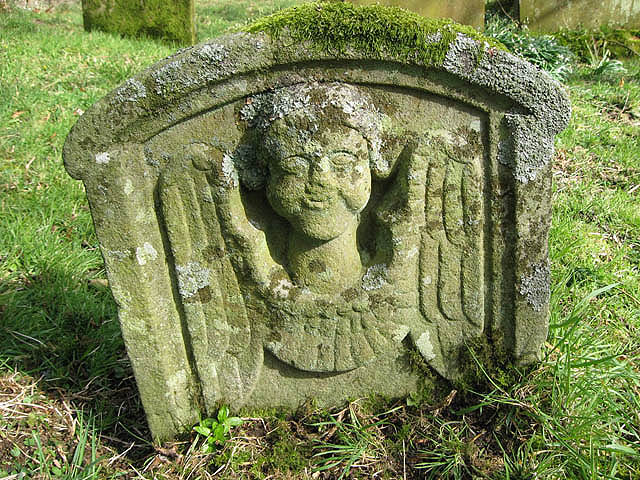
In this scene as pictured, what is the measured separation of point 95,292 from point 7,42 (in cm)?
420

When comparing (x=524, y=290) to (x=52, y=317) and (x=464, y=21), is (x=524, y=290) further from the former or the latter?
(x=464, y=21)

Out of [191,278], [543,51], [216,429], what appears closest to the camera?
[191,278]

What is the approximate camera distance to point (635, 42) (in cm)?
596

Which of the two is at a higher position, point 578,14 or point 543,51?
point 578,14

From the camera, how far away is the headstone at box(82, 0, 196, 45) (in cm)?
633

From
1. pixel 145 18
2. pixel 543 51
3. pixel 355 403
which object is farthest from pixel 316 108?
pixel 145 18

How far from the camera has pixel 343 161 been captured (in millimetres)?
1699

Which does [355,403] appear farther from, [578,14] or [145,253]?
[578,14]

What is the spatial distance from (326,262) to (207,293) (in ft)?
1.47

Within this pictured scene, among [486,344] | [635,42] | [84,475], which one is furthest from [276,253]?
[635,42]

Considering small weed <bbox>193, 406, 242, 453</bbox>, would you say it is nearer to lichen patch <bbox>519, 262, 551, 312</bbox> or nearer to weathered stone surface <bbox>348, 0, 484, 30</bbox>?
lichen patch <bbox>519, 262, 551, 312</bbox>

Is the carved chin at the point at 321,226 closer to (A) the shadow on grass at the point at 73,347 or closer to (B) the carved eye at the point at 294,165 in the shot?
(B) the carved eye at the point at 294,165

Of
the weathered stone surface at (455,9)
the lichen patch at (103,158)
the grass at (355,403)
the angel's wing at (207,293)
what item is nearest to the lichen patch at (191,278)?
the angel's wing at (207,293)

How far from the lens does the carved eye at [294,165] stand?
1680 mm
